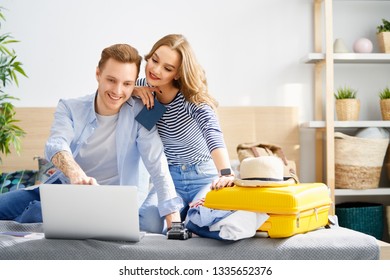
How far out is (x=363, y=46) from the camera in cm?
372

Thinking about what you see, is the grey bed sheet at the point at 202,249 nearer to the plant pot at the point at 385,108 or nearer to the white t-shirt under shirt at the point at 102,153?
the white t-shirt under shirt at the point at 102,153

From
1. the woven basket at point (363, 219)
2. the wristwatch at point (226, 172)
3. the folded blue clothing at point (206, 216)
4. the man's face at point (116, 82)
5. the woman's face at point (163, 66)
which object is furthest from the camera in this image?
the woven basket at point (363, 219)

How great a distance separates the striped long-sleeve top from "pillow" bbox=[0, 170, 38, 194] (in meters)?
1.21

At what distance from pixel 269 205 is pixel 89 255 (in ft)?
1.69

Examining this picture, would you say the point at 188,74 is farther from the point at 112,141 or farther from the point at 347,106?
the point at 347,106

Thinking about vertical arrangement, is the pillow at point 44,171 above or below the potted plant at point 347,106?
below

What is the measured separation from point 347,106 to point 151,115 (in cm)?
182

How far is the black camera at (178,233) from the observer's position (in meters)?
1.81

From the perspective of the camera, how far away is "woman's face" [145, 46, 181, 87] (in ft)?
7.25

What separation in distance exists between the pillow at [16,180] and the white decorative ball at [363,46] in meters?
2.02

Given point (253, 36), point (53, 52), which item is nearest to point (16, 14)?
point (53, 52)

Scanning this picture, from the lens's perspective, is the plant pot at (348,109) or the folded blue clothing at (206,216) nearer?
the folded blue clothing at (206,216)

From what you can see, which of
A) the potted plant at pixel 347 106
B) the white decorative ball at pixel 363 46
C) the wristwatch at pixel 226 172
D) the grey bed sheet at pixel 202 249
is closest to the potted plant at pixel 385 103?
the potted plant at pixel 347 106
